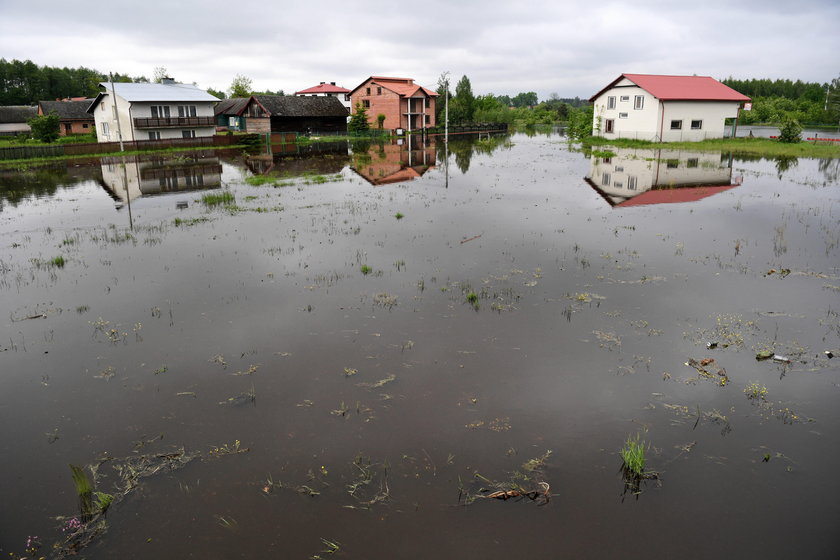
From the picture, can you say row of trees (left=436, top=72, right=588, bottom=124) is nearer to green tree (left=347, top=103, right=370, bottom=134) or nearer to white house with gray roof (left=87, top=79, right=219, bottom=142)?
green tree (left=347, top=103, right=370, bottom=134)

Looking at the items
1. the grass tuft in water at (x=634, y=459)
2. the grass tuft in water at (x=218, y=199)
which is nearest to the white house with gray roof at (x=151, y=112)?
the grass tuft in water at (x=218, y=199)

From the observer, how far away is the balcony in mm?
61450

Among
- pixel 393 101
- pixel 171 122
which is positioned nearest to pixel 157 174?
pixel 171 122

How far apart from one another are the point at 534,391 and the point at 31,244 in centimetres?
1926

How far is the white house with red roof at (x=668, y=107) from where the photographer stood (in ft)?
182

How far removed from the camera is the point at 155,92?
6431 centimetres

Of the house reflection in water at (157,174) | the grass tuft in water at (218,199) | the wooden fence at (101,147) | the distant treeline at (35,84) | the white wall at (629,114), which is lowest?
the grass tuft in water at (218,199)

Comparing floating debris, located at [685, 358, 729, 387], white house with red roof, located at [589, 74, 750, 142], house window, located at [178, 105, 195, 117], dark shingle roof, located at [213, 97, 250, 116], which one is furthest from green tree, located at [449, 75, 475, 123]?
floating debris, located at [685, 358, 729, 387]

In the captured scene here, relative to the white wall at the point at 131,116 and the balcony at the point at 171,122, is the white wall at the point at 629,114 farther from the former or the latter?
the white wall at the point at 131,116

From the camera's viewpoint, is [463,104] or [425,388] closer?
[425,388]

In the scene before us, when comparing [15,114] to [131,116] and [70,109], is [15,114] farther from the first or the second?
[131,116]

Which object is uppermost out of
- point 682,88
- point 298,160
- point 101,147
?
point 682,88

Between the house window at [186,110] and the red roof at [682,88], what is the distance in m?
52.3

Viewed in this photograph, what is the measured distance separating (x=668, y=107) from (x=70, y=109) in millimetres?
81591
